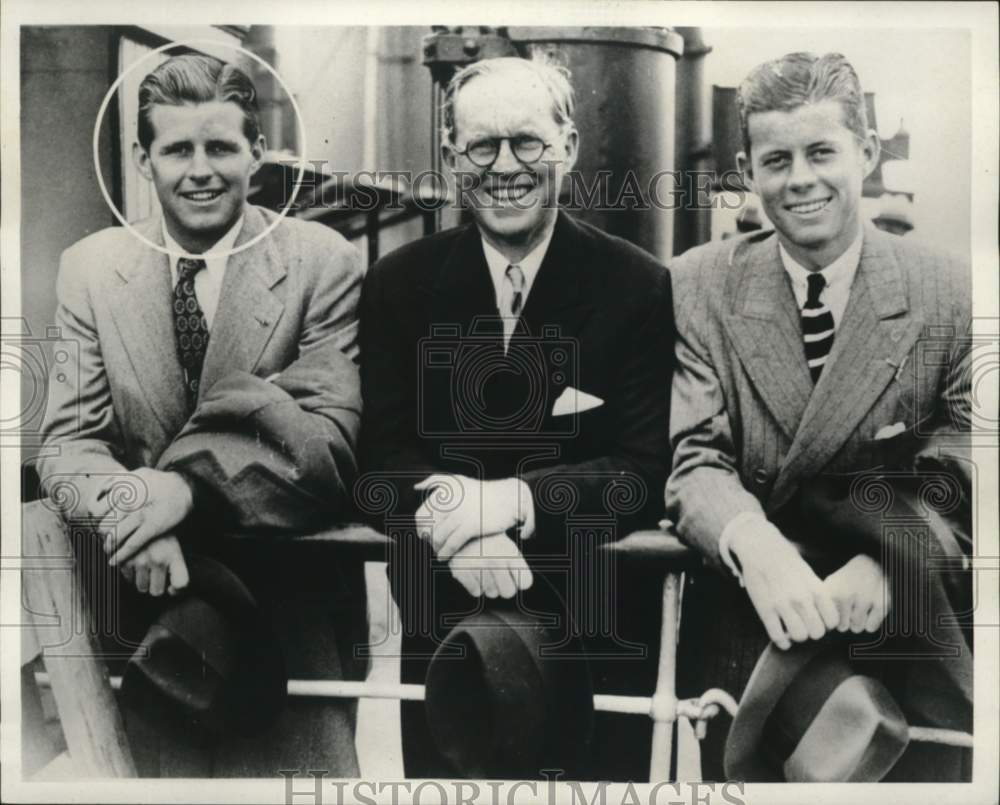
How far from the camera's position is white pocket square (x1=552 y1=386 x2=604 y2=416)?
357 centimetres

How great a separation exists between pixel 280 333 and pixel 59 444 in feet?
2.76

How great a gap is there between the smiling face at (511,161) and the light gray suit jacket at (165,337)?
1.57 ft

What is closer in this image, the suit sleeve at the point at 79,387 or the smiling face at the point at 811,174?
the smiling face at the point at 811,174

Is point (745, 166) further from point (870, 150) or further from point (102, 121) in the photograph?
point (102, 121)

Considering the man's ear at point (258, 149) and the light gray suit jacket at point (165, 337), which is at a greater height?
the man's ear at point (258, 149)

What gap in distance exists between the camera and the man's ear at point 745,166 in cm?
359

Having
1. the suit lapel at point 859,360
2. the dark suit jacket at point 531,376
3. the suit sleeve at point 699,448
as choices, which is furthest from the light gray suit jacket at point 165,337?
the suit lapel at point 859,360

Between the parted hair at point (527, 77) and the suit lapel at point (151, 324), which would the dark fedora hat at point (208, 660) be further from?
the parted hair at point (527, 77)

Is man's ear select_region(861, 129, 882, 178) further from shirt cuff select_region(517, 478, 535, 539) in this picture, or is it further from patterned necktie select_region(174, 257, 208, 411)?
patterned necktie select_region(174, 257, 208, 411)

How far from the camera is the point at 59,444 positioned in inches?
145

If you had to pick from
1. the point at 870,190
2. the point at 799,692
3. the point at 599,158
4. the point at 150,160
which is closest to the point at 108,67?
the point at 150,160

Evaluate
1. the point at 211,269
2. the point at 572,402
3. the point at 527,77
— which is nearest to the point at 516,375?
the point at 572,402

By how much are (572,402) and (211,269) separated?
128 centimetres

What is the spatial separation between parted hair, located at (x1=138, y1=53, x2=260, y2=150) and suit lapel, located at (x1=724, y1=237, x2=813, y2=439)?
169 cm
